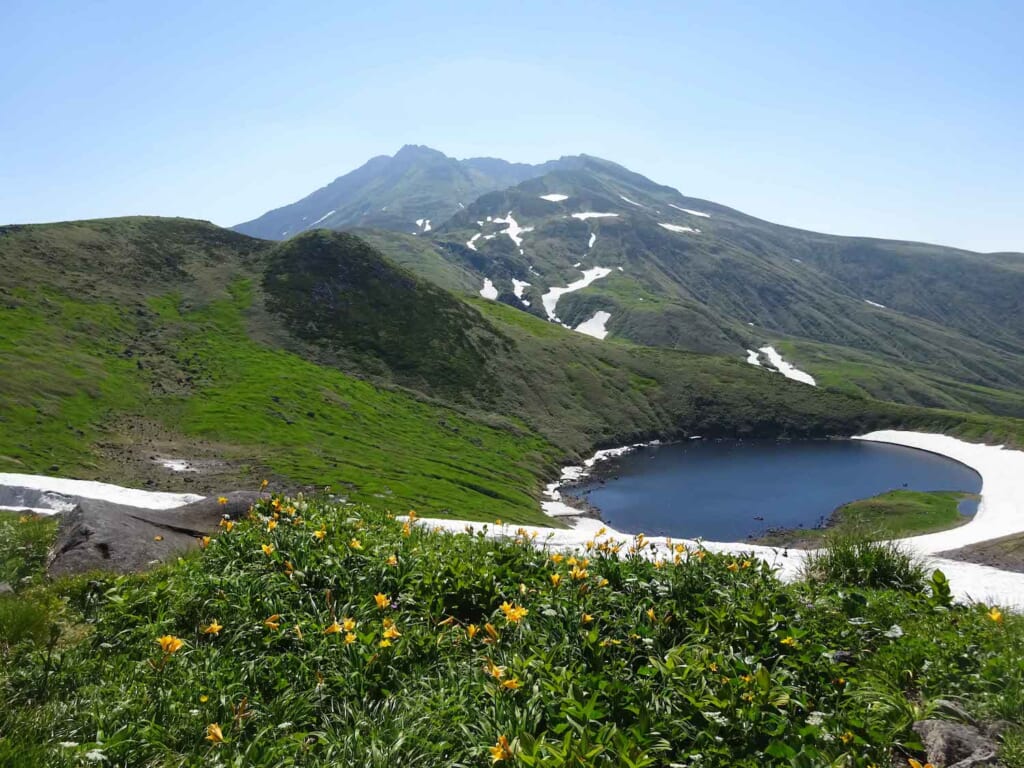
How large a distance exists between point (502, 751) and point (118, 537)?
11.1 m

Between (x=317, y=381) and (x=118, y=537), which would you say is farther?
(x=317, y=381)

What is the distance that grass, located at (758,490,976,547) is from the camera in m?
70.0

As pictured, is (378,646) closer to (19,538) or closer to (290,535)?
(290,535)

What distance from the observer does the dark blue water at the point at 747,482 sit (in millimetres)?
80688

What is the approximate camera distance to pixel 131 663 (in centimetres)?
671

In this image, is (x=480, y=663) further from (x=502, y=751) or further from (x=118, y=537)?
(x=118, y=537)

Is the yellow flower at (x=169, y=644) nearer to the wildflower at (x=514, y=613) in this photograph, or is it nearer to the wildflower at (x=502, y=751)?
the wildflower at (x=514, y=613)

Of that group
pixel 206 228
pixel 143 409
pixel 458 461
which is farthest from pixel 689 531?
pixel 206 228

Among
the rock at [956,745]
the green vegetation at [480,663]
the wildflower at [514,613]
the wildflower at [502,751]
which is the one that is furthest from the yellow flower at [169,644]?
the rock at [956,745]

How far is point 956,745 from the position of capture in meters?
5.18

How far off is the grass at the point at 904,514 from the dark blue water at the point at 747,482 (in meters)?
3.82

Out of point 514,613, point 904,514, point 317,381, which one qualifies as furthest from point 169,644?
point 317,381

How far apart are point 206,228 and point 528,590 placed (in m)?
155

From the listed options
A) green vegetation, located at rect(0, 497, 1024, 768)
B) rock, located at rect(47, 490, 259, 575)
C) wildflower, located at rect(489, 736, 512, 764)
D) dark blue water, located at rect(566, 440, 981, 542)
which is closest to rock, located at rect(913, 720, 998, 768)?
green vegetation, located at rect(0, 497, 1024, 768)
